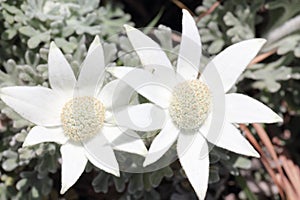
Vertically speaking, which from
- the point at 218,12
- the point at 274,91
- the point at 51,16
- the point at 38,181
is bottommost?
the point at 38,181

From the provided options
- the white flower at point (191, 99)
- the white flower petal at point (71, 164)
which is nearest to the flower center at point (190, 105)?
the white flower at point (191, 99)

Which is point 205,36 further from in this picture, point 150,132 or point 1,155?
point 1,155

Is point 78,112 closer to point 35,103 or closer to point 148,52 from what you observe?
point 35,103

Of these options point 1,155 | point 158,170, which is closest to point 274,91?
point 158,170

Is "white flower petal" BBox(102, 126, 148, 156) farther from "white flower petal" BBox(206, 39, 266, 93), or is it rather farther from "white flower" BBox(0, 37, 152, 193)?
"white flower petal" BBox(206, 39, 266, 93)

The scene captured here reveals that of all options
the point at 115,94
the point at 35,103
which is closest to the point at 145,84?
the point at 115,94

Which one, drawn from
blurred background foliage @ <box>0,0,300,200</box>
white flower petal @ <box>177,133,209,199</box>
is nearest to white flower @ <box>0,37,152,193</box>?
white flower petal @ <box>177,133,209,199</box>

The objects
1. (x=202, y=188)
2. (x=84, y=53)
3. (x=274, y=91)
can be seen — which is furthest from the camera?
(x=274, y=91)
